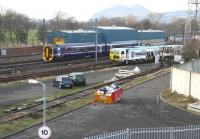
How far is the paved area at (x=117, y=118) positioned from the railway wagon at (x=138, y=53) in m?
29.5

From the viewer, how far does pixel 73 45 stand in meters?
68.1

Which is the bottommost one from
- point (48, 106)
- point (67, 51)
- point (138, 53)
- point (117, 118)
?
point (117, 118)

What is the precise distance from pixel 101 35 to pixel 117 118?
49.7m

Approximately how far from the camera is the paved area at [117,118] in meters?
24.0

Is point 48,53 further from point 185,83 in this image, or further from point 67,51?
point 185,83

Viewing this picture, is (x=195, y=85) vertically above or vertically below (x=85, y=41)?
below

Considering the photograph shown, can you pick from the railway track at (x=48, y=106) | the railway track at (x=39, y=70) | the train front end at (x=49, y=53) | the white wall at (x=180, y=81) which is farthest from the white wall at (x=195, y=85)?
the train front end at (x=49, y=53)

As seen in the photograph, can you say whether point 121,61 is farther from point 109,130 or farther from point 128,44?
point 109,130

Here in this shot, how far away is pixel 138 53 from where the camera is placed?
220ft

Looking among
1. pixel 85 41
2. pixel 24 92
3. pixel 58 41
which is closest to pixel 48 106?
pixel 24 92

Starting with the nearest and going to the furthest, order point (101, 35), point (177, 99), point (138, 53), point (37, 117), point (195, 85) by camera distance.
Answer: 1. point (37, 117)
2. point (195, 85)
3. point (177, 99)
4. point (138, 53)
5. point (101, 35)

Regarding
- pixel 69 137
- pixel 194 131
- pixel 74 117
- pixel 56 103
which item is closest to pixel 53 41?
pixel 56 103

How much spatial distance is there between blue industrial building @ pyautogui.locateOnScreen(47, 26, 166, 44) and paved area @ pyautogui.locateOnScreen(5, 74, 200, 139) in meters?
33.3

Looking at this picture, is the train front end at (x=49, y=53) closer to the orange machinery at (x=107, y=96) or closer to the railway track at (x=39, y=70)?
the railway track at (x=39, y=70)
